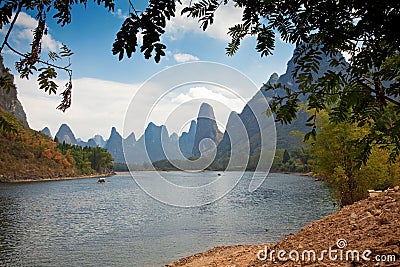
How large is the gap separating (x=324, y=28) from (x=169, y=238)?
16031 millimetres

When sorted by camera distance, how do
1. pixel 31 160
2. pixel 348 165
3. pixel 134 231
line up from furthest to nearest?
pixel 31 160
pixel 134 231
pixel 348 165

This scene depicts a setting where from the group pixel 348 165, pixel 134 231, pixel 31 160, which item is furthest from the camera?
pixel 31 160

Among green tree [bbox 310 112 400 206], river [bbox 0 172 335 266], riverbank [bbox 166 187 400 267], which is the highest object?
green tree [bbox 310 112 400 206]

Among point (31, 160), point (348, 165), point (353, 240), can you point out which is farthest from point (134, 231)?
point (31, 160)

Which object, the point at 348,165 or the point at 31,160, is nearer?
the point at 348,165

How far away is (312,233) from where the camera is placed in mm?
6363

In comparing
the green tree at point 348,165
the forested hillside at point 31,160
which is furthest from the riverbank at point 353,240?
the forested hillside at point 31,160

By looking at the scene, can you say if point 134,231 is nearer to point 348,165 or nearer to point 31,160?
point 348,165

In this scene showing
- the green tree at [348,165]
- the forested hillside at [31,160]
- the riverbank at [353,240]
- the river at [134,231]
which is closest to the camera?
the riverbank at [353,240]

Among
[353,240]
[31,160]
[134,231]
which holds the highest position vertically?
[31,160]

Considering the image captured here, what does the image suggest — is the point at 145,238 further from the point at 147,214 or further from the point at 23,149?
the point at 23,149

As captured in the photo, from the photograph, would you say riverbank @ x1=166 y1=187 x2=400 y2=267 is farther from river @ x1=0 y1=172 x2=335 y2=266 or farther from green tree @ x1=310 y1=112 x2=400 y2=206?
green tree @ x1=310 y1=112 x2=400 y2=206

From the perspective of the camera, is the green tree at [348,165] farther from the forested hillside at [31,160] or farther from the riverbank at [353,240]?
the forested hillside at [31,160]

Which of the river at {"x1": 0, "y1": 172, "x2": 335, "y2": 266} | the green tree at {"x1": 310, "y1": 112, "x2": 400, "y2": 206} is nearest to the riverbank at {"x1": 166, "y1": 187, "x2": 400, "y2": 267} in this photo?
the river at {"x1": 0, "y1": 172, "x2": 335, "y2": 266}
